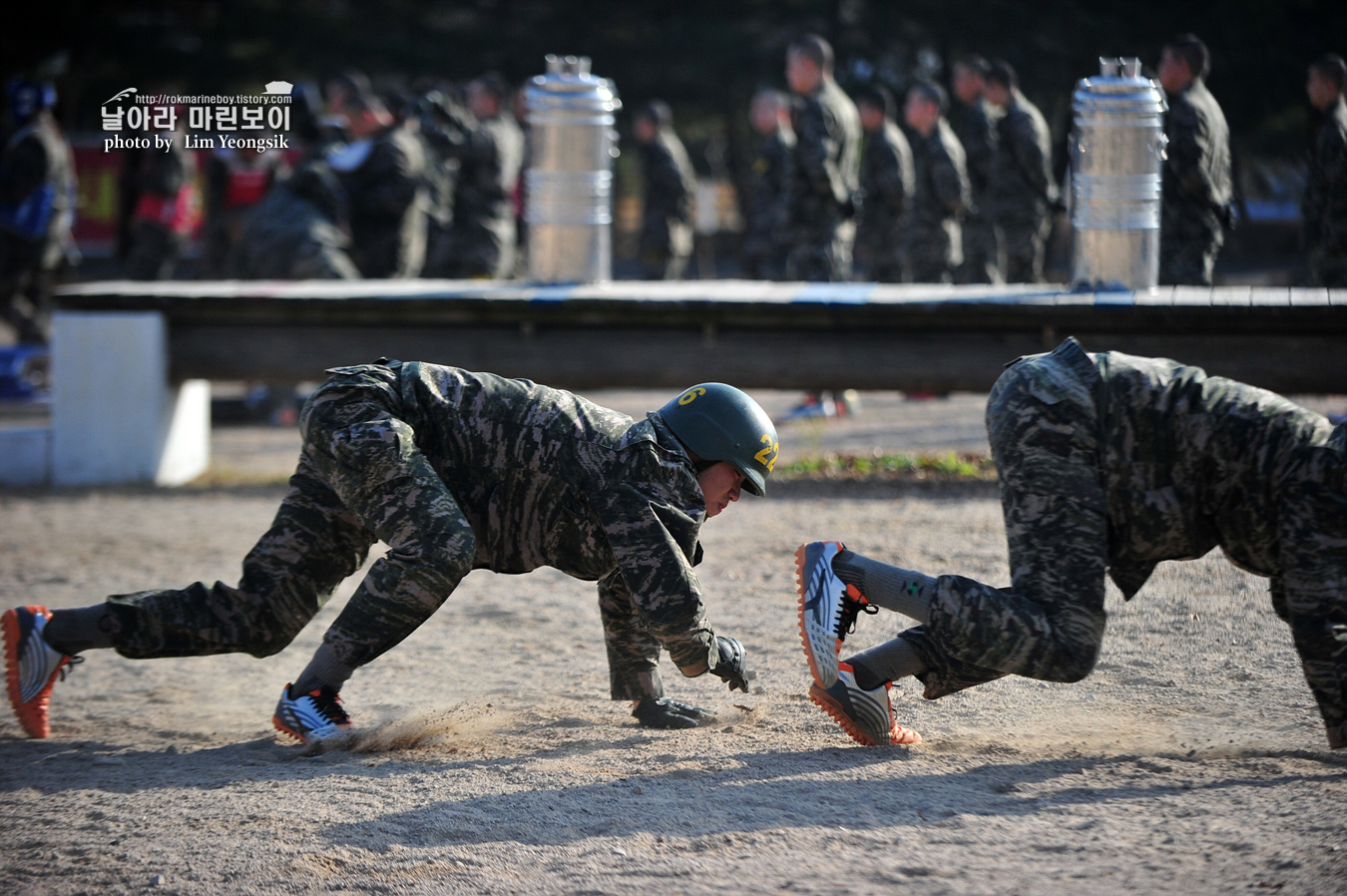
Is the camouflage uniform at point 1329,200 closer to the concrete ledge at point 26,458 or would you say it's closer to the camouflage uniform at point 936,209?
the camouflage uniform at point 936,209

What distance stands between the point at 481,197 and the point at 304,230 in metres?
2.09

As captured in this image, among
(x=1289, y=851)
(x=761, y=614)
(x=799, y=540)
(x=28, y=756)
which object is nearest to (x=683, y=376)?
(x=799, y=540)

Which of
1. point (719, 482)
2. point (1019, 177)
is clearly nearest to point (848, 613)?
point (719, 482)

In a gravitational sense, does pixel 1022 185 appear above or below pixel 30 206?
above

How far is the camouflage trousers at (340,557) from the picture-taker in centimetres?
345

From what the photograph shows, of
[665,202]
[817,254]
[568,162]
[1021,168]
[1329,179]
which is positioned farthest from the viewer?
[665,202]

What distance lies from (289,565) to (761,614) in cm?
199

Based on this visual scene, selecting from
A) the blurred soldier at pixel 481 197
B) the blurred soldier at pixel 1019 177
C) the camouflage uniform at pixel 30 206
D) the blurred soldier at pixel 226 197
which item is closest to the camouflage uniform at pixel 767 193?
the blurred soldier at pixel 1019 177

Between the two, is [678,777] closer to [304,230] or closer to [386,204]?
[304,230]

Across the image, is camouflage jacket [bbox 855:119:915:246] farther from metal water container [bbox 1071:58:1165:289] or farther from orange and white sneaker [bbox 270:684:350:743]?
orange and white sneaker [bbox 270:684:350:743]

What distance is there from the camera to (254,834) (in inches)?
121

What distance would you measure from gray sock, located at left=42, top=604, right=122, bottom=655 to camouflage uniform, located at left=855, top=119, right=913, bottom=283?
8341 millimetres

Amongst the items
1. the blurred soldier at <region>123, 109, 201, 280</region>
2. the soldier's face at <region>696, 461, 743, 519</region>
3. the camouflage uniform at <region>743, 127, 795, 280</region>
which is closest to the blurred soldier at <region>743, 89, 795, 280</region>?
the camouflage uniform at <region>743, 127, 795, 280</region>

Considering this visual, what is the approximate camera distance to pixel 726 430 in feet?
11.8
